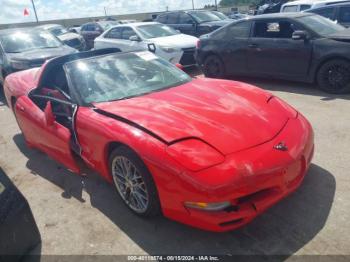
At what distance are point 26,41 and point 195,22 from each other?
6.04 m

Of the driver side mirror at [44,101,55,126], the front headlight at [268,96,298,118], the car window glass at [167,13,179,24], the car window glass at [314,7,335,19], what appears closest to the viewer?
the front headlight at [268,96,298,118]

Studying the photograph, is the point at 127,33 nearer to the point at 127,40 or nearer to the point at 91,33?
the point at 127,40

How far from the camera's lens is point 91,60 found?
3898 mm

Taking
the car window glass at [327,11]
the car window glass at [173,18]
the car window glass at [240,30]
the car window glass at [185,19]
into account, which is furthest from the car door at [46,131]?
the car window glass at [173,18]

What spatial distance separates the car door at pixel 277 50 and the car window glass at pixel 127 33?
4026 mm

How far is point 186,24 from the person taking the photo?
1270cm

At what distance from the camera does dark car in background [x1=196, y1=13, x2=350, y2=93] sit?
244 inches

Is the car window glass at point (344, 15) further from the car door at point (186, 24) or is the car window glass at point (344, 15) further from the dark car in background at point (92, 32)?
the dark car in background at point (92, 32)

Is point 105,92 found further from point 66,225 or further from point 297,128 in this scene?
point 297,128

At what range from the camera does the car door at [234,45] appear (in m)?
7.58

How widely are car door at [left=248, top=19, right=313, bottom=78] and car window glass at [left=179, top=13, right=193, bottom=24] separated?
5.61 meters

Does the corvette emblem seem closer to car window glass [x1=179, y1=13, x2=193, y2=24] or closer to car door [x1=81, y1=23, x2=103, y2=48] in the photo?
car window glass [x1=179, y1=13, x2=193, y2=24]

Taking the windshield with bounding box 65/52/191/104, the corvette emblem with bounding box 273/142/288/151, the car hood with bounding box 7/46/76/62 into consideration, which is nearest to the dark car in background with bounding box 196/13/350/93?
the windshield with bounding box 65/52/191/104

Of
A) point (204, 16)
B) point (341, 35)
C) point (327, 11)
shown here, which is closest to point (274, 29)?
point (341, 35)
